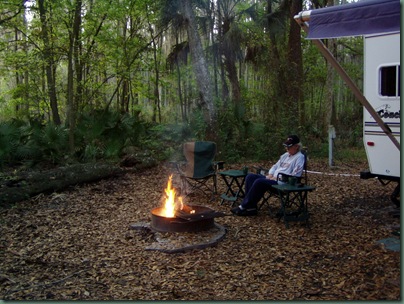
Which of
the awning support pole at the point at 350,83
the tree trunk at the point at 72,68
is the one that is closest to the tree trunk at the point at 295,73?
the tree trunk at the point at 72,68

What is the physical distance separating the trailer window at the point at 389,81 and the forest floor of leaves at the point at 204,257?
1.57 meters

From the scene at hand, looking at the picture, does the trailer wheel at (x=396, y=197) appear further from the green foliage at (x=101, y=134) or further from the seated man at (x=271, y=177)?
the green foliage at (x=101, y=134)

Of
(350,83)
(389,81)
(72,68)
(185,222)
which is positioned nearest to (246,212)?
(185,222)

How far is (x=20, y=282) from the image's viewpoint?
347cm

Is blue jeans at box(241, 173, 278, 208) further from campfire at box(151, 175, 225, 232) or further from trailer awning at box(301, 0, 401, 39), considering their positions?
trailer awning at box(301, 0, 401, 39)

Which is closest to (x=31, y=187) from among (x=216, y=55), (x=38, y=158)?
(x=38, y=158)

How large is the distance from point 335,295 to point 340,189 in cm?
417

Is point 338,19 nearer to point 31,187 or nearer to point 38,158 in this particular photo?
point 31,187

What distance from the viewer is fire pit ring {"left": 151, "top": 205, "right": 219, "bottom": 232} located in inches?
177

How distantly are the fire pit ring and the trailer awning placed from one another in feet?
7.17

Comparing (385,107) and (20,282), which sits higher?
(385,107)

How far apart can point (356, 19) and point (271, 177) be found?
2.46 metres

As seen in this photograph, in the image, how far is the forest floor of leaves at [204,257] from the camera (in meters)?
3.22

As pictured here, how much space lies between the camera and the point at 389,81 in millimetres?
5613
